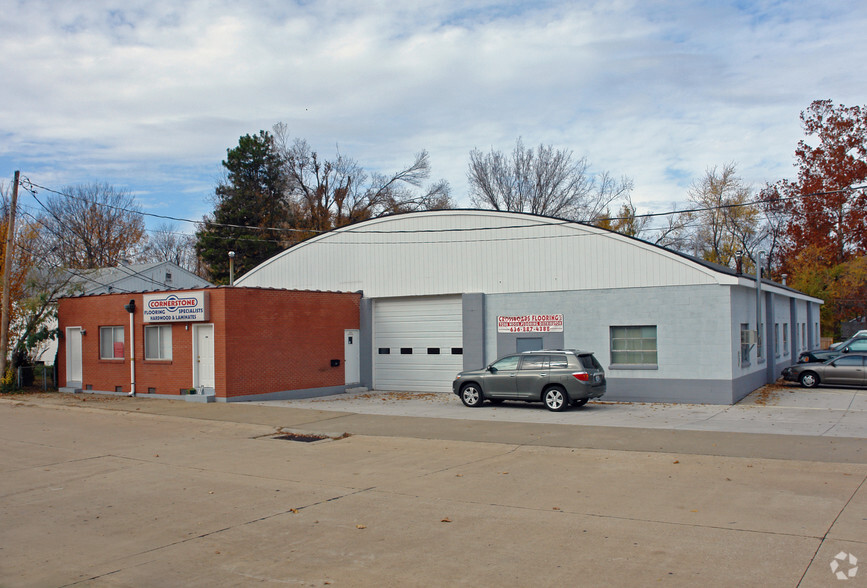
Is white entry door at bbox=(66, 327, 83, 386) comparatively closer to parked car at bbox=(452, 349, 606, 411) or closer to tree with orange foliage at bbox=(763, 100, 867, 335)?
parked car at bbox=(452, 349, 606, 411)

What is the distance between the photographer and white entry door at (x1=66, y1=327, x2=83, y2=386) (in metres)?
25.1

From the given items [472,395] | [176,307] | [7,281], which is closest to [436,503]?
[472,395]

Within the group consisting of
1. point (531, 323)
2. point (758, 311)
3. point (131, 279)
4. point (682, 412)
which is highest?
point (131, 279)

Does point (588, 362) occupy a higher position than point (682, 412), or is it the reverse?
point (588, 362)

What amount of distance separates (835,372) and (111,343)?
81.5 feet

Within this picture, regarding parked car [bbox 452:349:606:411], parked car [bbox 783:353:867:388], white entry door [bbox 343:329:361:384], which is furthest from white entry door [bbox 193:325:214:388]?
parked car [bbox 783:353:867:388]

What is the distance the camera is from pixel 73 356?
82.8 feet

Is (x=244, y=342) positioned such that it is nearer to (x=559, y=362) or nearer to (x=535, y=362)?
(x=535, y=362)

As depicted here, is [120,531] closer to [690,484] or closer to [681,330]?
[690,484]

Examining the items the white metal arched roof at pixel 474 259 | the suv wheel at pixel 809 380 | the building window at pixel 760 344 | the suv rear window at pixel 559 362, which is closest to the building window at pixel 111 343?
the white metal arched roof at pixel 474 259

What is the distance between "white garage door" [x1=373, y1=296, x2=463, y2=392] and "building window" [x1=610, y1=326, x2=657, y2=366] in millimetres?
5474

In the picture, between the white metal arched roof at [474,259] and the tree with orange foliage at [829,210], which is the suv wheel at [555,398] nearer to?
the white metal arched roof at [474,259]

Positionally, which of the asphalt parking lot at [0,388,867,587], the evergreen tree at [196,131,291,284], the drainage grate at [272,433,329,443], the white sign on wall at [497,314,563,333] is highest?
the evergreen tree at [196,131,291,284]

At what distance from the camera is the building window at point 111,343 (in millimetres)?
23641
